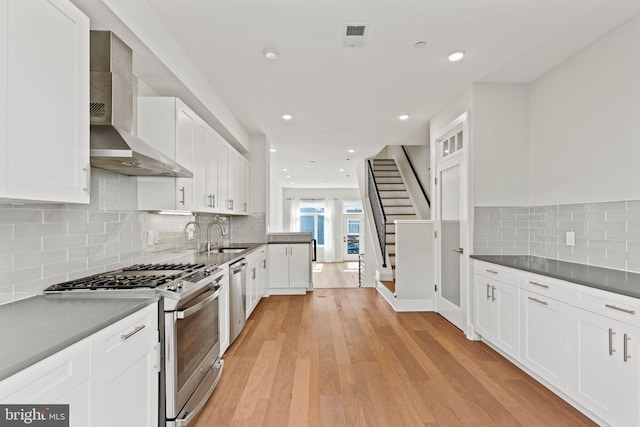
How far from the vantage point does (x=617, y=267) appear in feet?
7.98

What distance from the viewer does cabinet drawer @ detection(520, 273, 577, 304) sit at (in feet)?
7.04

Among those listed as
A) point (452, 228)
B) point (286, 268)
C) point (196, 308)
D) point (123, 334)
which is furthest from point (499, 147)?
point (286, 268)

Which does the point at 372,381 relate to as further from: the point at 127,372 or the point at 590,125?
the point at 590,125

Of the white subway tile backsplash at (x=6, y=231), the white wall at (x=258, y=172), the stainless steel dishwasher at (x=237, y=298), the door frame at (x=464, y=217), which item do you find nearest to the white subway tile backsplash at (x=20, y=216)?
the white subway tile backsplash at (x=6, y=231)

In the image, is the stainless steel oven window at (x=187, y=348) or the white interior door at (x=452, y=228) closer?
the stainless steel oven window at (x=187, y=348)

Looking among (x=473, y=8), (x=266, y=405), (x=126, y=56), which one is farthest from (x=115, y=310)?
(x=473, y=8)

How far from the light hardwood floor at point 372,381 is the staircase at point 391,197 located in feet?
8.50

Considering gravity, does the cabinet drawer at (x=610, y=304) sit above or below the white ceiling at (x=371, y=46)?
below

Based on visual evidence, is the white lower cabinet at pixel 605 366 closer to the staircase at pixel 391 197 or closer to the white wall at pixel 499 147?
the white wall at pixel 499 147

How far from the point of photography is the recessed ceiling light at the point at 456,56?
274 centimetres

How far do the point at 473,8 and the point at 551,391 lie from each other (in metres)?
2.86

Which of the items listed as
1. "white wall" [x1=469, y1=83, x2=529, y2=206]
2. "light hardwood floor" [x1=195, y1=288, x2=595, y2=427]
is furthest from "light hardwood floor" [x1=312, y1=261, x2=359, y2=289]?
"white wall" [x1=469, y1=83, x2=529, y2=206]

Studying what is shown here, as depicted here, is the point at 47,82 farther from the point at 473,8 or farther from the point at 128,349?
the point at 473,8

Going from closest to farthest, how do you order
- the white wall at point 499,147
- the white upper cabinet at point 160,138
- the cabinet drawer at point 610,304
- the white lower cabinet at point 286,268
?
the cabinet drawer at point 610,304 < the white upper cabinet at point 160,138 < the white wall at point 499,147 < the white lower cabinet at point 286,268
